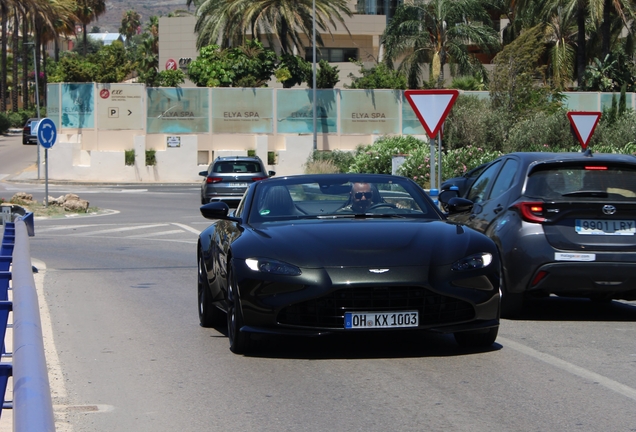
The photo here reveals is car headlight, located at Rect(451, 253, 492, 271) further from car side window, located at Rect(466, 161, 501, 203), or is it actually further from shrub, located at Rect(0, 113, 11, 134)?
shrub, located at Rect(0, 113, 11, 134)

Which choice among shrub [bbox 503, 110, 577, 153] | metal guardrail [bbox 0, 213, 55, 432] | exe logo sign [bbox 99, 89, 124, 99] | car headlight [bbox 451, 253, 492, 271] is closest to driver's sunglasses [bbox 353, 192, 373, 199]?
car headlight [bbox 451, 253, 492, 271]

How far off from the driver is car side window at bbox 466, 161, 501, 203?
233 centimetres

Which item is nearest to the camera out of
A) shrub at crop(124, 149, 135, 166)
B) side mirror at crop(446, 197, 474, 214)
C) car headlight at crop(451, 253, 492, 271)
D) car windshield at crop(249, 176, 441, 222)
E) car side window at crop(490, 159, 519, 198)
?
car headlight at crop(451, 253, 492, 271)

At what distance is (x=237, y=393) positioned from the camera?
643cm

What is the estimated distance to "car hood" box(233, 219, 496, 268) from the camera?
717 centimetres

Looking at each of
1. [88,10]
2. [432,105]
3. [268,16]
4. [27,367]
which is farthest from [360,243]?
[88,10]

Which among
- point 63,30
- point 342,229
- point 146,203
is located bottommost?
point 146,203

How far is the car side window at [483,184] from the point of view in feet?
34.8

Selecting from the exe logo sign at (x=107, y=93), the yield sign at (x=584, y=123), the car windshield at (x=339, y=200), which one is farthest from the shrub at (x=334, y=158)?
Result: the car windshield at (x=339, y=200)

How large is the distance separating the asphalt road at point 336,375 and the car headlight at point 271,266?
2.22 feet

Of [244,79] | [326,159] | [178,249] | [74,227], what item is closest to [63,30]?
[244,79]

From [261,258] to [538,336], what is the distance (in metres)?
2.68

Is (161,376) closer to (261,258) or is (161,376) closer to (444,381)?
(261,258)

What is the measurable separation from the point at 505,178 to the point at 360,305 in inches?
140
